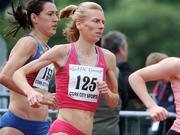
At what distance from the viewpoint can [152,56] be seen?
36.3ft

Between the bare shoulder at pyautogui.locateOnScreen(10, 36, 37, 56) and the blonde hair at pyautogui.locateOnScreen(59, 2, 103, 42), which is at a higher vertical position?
the blonde hair at pyautogui.locateOnScreen(59, 2, 103, 42)

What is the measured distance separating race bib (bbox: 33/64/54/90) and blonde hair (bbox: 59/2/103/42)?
380mm

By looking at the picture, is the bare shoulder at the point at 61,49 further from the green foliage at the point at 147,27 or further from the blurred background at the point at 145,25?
the green foliage at the point at 147,27

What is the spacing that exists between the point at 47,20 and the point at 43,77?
0.55 metres

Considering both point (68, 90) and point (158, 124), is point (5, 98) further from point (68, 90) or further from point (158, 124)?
point (68, 90)

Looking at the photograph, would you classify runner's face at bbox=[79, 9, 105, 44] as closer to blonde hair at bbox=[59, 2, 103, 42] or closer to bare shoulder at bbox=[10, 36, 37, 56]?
blonde hair at bbox=[59, 2, 103, 42]

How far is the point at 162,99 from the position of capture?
11250 millimetres

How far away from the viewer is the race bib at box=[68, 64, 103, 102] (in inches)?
316

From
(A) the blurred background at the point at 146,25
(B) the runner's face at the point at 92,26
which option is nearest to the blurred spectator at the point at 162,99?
(B) the runner's face at the point at 92,26

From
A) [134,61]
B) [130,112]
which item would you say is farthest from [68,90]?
[134,61]

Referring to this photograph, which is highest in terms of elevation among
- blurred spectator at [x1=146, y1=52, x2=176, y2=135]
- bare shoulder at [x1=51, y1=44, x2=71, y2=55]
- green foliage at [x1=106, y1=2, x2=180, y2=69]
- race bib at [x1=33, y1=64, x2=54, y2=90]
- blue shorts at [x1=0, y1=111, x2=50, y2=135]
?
bare shoulder at [x1=51, y1=44, x2=71, y2=55]

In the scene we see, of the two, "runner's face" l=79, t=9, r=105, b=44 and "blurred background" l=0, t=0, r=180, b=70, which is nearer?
"runner's face" l=79, t=9, r=105, b=44

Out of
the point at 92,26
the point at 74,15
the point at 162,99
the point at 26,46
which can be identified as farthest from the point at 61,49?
the point at 162,99

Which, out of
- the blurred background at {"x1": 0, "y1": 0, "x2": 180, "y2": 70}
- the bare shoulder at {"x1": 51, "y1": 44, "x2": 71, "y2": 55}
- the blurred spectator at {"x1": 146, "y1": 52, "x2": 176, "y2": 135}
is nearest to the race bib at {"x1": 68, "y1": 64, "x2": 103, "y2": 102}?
the bare shoulder at {"x1": 51, "y1": 44, "x2": 71, "y2": 55}
